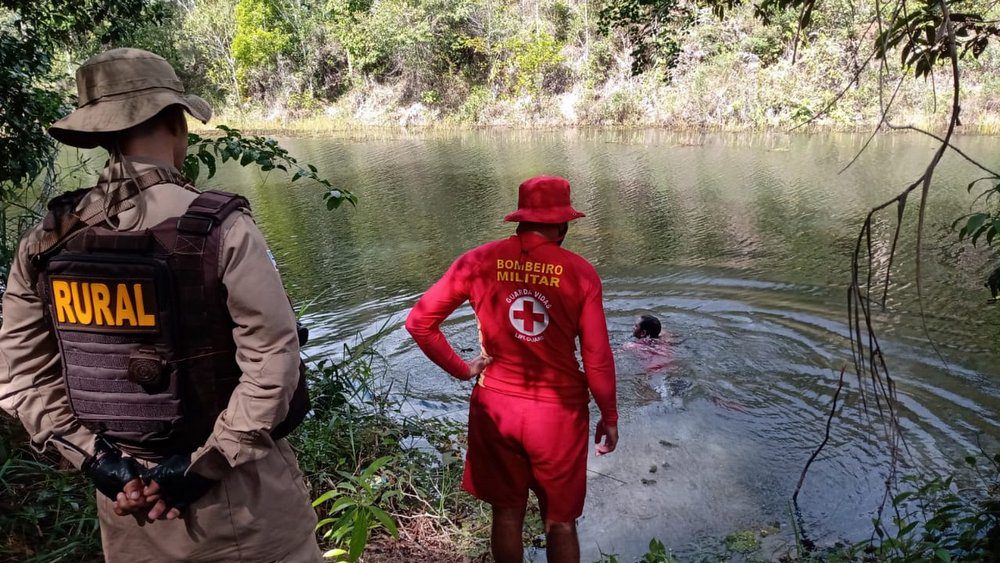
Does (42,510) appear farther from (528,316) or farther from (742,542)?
(742,542)

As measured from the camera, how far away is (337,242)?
9.98 metres

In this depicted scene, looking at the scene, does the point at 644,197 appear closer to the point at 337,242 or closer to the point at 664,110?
the point at 337,242

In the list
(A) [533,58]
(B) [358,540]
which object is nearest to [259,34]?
(A) [533,58]

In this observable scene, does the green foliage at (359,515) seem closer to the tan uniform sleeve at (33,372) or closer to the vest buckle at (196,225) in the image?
the tan uniform sleeve at (33,372)

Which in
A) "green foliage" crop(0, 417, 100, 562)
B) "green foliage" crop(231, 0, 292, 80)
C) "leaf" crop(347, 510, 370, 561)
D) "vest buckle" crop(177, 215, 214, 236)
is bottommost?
Answer: "green foliage" crop(0, 417, 100, 562)

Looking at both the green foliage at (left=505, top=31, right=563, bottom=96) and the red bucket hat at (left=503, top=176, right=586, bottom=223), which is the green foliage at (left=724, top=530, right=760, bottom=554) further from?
the green foliage at (left=505, top=31, right=563, bottom=96)

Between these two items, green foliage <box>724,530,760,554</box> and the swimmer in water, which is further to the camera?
the swimmer in water

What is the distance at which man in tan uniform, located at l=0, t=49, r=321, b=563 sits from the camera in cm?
145

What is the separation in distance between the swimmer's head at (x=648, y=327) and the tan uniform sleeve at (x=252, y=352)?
4751 millimetres

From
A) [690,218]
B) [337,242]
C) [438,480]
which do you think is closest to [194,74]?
[337,242]

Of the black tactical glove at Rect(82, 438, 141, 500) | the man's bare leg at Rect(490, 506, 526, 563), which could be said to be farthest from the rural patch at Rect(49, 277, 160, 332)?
the man's bare leg at Rect(490, 506, 526, 563)

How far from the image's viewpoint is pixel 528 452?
237 centimetres

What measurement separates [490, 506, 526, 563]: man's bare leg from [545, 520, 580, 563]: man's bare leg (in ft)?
0.41

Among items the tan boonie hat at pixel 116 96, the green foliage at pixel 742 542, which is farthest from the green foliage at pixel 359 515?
the green foliage at pixel 742 542
